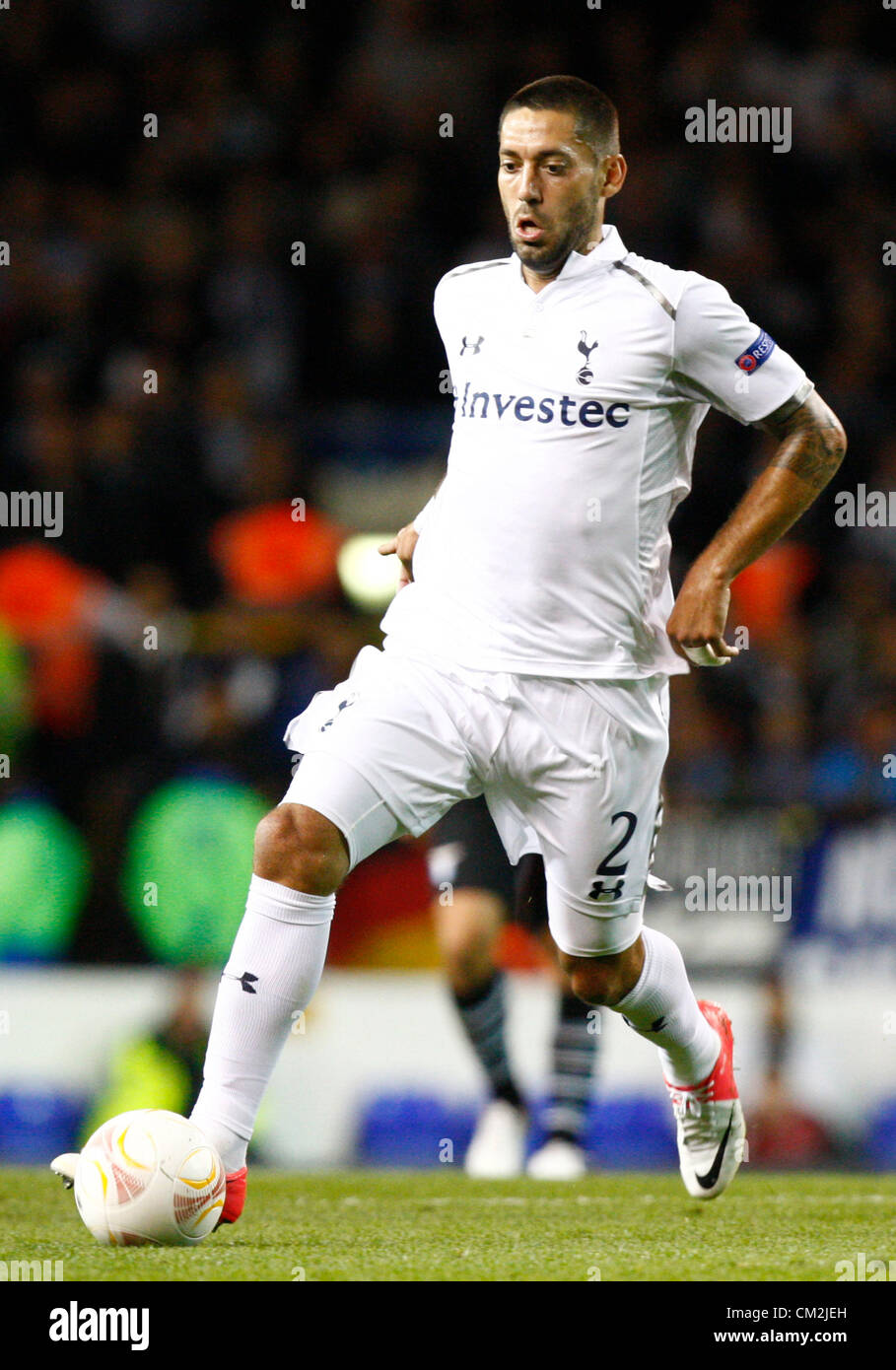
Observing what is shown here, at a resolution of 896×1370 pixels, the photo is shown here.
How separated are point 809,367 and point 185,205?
3338 mm

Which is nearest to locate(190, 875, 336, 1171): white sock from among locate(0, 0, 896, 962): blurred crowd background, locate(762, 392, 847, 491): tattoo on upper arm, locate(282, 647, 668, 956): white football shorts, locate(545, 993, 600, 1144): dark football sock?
locate(282, 647, 668, 956): white football shorts

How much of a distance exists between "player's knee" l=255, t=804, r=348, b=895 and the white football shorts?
29 mm

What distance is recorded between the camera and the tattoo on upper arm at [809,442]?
4191mm

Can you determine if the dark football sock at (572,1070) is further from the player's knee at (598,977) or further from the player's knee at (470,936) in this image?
the player's knee at (598,977)

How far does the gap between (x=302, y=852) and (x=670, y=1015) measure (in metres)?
1.15

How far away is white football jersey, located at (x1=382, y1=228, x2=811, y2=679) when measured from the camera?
4.16 meters

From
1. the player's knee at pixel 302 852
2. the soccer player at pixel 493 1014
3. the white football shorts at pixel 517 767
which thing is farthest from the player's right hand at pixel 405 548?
the soccer player at pixel 493 1014

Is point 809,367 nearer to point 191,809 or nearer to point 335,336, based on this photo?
point 335,336

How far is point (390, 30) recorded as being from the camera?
11656 mm

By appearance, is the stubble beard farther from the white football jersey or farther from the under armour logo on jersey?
the under armour logo on jersey

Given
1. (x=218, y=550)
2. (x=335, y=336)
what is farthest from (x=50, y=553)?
(x=335, y=336)

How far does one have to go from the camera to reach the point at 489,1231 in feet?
13.9

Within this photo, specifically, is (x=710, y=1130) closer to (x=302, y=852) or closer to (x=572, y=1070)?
(x=572, y=1070)

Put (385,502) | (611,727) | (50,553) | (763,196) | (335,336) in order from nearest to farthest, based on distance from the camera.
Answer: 1. (611,727)
2. (50,553)
3. (385,502)
4. (335,336)
5. (763,196)
